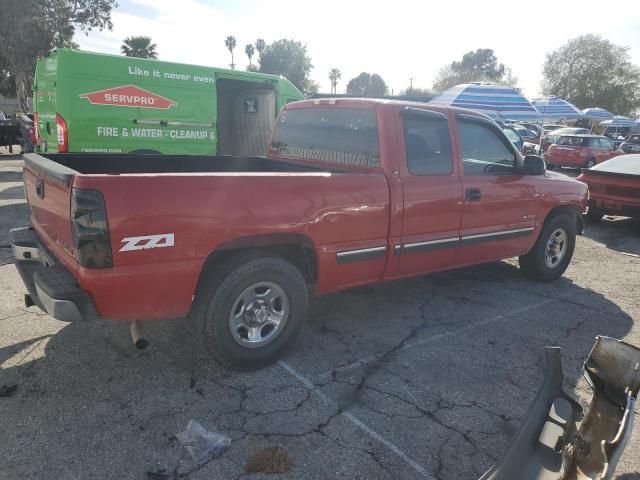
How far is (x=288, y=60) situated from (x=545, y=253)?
58.0 m

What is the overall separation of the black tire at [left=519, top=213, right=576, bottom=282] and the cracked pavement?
700 mm

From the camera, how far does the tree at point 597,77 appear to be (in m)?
51.9

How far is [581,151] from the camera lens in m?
18.7

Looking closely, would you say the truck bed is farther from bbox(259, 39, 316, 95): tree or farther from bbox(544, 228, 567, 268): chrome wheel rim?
bbox(259, 39, 316, 95): tree

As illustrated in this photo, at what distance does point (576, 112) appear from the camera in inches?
673

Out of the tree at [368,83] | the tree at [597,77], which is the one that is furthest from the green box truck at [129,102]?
the tree at [368,83]

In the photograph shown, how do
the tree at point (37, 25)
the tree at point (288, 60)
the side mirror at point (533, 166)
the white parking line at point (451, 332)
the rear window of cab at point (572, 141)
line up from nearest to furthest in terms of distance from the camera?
the white parking line at point (451, 332) < the side mirror at point (533, 166) < the rear window of cab at point (572, 141) < the tree at point (37, 25) < the tree at point (288, 60)

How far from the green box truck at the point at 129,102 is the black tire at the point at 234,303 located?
21.1ft

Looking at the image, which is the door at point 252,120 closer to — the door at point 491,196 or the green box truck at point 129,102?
the green box truck at point 129,102

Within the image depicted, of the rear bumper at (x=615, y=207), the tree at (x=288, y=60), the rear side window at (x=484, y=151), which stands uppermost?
the tree at (x=288, y=60)

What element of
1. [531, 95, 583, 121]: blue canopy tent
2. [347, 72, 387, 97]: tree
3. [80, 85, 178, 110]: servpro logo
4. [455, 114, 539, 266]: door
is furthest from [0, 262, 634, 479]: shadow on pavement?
[347, 72, 387, 97]: tree

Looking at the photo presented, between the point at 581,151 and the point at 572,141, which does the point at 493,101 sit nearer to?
the point at 581,151

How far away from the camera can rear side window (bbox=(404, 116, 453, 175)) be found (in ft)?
12.9

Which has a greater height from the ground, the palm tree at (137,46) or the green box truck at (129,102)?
the palm tree at (137,46)
